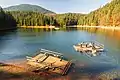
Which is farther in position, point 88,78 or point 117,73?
point 117,73

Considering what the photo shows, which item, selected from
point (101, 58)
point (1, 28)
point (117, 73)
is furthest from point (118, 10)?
point (117, 73)

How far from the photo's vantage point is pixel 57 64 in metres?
43.5

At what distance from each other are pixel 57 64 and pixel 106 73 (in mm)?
10751

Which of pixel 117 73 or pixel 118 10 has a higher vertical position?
pixel 118 10

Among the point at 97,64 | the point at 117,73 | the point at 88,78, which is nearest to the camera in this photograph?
the point at 88,78

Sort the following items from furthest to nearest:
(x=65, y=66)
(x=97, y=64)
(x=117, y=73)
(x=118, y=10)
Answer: (x=118, y=10)
(x=97, y=64)
(x=65, y=66)
(x=117, y=73)

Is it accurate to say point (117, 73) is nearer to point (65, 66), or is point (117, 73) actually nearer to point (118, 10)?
point (65, 66)

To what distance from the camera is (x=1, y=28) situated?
161875mm

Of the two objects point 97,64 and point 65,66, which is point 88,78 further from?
point 97,64

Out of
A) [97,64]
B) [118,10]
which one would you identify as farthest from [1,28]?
[97,64]

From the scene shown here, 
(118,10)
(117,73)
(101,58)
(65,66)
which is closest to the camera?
(117,73)

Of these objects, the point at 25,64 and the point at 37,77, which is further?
the point at 25,64

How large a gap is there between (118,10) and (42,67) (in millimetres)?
168848

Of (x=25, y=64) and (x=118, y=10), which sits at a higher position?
(x=118, y=10)
